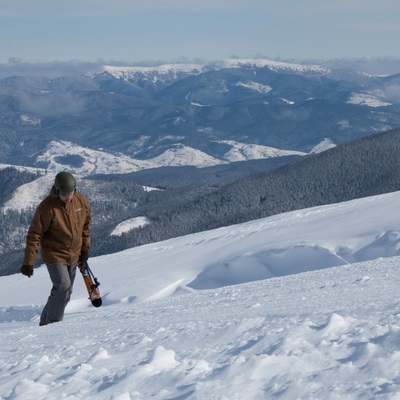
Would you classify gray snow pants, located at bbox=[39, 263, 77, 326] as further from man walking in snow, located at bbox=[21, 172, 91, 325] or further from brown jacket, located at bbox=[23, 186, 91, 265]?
brown jacket, located at bbox=[23, 186, 91, 265]

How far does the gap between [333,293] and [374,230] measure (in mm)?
9770

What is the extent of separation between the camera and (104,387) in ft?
19.6

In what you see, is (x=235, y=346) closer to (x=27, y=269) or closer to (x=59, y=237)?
(x=59, y=237)

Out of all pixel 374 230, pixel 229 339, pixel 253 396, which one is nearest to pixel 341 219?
pixel 374 230

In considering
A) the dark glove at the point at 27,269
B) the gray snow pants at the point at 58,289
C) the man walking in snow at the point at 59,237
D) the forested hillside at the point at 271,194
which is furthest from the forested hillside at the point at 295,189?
the dark glove at the point at 27,269

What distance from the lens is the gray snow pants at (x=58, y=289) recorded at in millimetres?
10586

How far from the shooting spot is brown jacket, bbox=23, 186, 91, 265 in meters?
10.1

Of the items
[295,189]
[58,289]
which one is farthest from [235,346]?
[295,189]

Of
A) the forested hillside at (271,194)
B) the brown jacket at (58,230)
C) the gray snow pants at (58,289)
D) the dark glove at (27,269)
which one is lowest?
the forested hillside at (271,194)

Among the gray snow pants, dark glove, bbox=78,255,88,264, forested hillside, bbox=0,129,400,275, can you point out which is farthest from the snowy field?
forested hillside, bbox=0,129,400,275

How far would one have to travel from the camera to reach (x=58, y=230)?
10.3 metres

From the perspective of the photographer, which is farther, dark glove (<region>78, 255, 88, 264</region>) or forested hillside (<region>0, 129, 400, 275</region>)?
forested hillside (<region>0, 129, 400, 275</region>)

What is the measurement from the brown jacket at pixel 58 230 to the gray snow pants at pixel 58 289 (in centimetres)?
13

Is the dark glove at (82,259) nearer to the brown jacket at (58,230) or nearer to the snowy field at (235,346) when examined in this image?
the brown jacket at (58,230)
